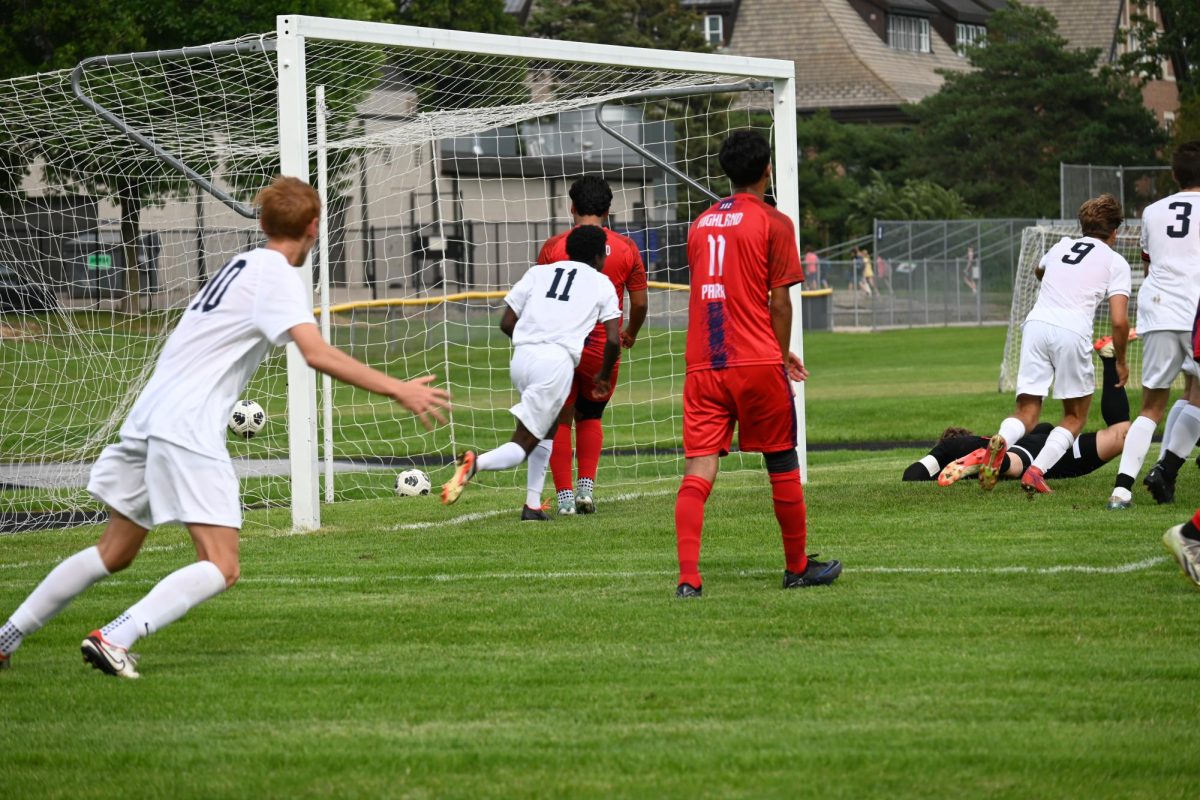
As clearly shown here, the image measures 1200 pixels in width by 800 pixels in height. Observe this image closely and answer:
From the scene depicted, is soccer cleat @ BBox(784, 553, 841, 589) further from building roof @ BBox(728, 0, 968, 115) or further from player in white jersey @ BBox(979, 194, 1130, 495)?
building roof @ BBox(728, 0, 968, 115)

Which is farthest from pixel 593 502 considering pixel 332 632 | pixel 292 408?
pixel 332 632

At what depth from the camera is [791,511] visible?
7430mm

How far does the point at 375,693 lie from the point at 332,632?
1.28 meters

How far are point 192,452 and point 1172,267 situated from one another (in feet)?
21.7

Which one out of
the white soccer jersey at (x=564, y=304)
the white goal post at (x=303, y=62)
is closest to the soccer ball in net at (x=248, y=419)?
the white goal post at (x=303, y=62)

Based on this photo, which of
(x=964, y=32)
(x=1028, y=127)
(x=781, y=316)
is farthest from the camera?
(x=964, y=32)

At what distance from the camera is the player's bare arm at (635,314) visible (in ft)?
36.2

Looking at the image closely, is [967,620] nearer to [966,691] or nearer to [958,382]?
[966,691]

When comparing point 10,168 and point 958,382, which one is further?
point 958,382

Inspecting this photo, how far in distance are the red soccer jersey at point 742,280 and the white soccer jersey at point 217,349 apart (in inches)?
85.2

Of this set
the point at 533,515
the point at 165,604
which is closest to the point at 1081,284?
the point at 533,515

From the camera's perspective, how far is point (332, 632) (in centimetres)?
680

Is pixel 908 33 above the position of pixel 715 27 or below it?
below

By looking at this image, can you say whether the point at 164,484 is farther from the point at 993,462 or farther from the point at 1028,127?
the point at 1028,127
